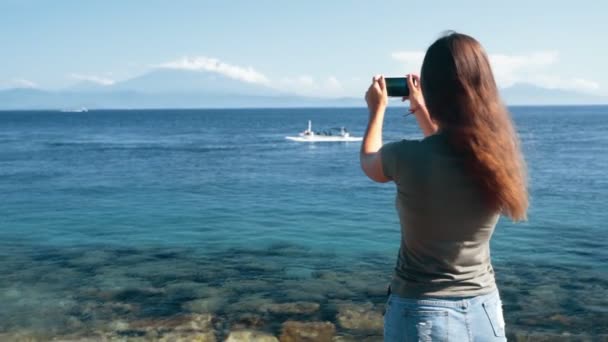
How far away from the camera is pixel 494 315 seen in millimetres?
2803

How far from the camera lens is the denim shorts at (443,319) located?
2717 mm

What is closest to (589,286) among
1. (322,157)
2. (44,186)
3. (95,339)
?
(95,339)

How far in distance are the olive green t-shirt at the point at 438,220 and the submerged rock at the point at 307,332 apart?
22.5 ft

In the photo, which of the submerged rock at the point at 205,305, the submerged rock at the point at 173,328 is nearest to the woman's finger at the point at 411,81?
the submerged rock at the point at 173,328

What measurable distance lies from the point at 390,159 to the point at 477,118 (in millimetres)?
399

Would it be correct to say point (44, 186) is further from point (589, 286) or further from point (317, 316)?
point (589, 286)

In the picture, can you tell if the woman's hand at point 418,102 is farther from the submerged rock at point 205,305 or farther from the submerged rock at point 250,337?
the submerged rock at point 205,305

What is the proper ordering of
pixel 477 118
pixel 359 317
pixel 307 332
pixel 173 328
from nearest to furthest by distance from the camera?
1. pixel 477 118
2. pixel 307 332
3. pixel 173 328
4. pixel 359 317

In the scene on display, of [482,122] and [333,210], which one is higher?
[482,122]

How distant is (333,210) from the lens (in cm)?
2297

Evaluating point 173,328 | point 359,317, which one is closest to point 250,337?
point 173,328

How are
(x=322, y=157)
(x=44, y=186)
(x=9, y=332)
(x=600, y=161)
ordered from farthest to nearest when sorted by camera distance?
1. (x=322, y=157)
2. (x=600, y=161)
3. (x=44, y=186)
4. (x=9, y=332)

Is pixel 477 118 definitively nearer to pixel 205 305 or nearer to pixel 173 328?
pixel 173 328

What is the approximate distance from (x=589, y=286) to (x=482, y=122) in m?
11.4
